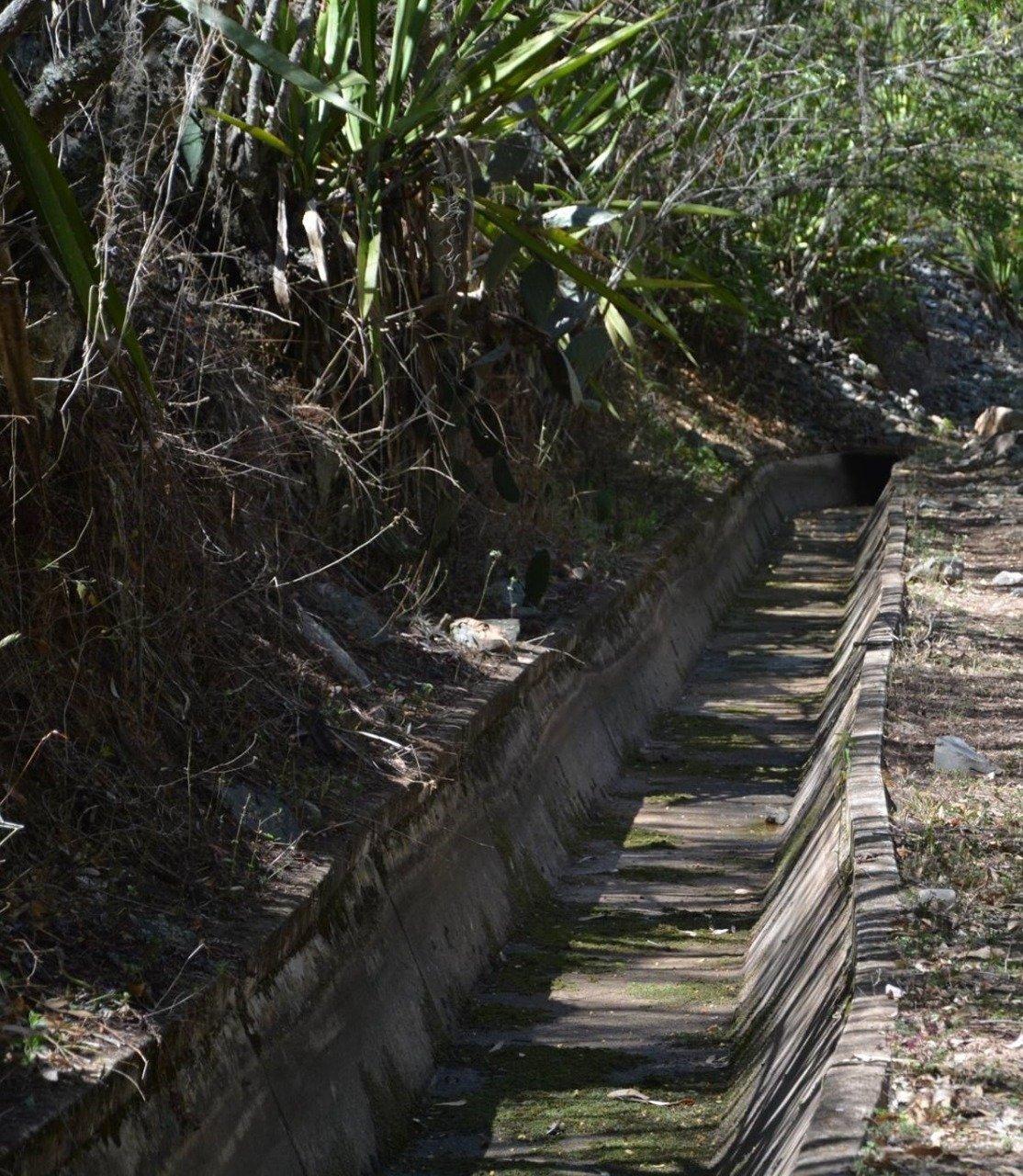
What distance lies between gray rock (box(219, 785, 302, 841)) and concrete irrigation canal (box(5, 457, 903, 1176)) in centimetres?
21

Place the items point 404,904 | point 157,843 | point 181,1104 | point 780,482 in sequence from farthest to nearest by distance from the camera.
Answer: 1. point 780,482
2. point 404,904
3. point 157,843
4. point 181,1104

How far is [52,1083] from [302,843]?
1.85 m

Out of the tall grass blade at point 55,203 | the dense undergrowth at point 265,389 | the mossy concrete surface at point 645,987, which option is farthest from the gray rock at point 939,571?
the tall grass blade at point 55,203

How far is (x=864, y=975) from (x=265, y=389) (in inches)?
161

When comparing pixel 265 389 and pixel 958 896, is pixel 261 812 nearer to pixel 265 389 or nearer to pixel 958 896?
pixel 958 896

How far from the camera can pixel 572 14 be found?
30.3 ft

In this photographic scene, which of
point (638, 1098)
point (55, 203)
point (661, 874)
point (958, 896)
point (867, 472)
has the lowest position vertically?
point (867, 472)

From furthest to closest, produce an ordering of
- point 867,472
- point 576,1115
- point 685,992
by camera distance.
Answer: point 867,472
point 685,992
point 576,1115

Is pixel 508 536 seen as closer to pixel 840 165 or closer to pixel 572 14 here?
pixel 572 14

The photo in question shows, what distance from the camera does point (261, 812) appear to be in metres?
5.77

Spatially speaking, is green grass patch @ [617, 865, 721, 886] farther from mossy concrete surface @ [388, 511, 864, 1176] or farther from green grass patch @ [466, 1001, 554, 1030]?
green grass patch @ [466, 1001, 554, 1030]

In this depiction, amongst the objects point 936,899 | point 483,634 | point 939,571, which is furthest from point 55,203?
point 939,571

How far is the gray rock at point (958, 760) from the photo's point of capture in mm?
6484

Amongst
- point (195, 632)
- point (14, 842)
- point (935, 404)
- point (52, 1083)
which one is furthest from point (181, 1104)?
point (935, 404)
